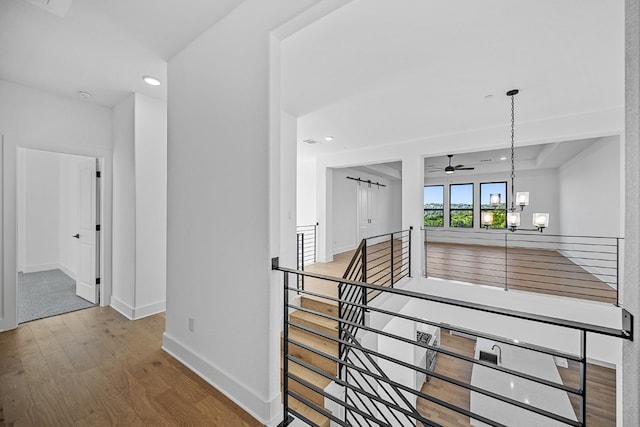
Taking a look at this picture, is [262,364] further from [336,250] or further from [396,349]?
[336,250]

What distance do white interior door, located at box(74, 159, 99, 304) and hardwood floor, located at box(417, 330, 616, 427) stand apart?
5846 mm

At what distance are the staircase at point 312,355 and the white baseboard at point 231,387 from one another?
0.36 m

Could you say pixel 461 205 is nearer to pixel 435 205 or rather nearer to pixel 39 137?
pixel 435 205

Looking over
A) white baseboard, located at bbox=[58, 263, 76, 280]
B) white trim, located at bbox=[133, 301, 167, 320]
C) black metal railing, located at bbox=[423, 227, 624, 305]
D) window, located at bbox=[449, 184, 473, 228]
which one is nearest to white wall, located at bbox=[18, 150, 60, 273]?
white baseboard, located at bbox=[58, 263, 76, 280]

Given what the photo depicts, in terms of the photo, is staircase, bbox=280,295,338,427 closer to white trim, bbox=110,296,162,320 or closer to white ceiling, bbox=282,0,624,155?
white trim, bbox=110,296,162,320

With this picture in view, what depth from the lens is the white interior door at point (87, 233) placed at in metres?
3.69

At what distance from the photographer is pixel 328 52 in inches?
91.4

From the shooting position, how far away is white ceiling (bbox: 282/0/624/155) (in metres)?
1.88

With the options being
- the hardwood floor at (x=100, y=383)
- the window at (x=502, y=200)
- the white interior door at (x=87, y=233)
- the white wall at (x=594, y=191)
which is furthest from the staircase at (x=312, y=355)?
the window at (x=502, y=200)

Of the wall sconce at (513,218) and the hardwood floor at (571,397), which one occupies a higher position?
the wall sconce at (513,218)

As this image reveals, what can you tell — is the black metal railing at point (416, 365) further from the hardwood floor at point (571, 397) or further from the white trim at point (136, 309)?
the white trim at point (136, 309)

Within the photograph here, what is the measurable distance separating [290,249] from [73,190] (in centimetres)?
468

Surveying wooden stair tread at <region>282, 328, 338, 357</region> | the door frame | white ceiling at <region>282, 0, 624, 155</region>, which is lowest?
wooden stair tread at <region>282, 328, 338, 357</region>

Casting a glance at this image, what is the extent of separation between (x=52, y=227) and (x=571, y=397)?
1150 centimetres
